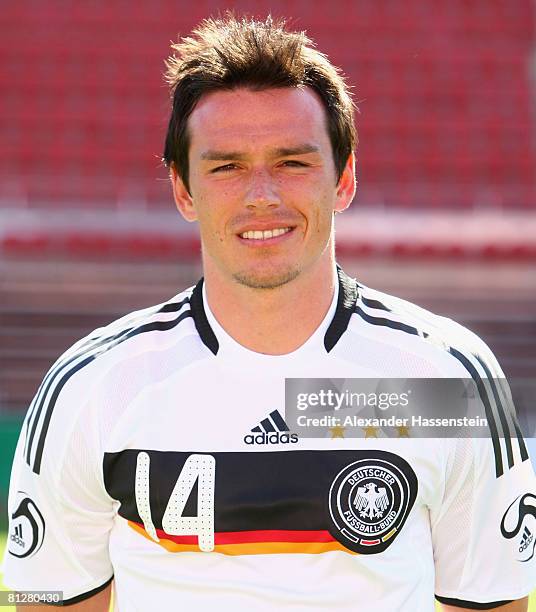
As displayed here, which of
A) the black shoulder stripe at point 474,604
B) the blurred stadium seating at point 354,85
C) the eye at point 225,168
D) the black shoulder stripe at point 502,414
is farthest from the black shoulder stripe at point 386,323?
the blurred stadium seating at point 354,85

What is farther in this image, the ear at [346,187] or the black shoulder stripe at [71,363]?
the ear at [346,187]

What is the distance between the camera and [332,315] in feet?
6.57

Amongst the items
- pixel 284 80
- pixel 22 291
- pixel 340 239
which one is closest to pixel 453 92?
pixel 340 239

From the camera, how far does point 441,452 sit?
189 centimetres

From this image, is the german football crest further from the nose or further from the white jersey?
the nose

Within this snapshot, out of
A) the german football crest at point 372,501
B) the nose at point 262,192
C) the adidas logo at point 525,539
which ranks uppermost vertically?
the nose at point 262,192

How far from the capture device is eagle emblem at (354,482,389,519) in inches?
A: 73.4

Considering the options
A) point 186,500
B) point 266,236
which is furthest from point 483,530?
point 266,236

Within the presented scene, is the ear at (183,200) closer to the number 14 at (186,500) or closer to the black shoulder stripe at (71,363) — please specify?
the black shoulder stripe at (71,363)

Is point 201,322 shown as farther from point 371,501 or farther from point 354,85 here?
point 354,85

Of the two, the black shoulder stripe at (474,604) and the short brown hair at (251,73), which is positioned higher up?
the short brown hair at (251,73)

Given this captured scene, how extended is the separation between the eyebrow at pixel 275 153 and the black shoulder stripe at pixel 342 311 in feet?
0.88

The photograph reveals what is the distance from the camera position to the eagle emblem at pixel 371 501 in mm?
1864

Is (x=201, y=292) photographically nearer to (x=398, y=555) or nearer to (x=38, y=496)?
(x=38, y=496)
